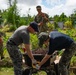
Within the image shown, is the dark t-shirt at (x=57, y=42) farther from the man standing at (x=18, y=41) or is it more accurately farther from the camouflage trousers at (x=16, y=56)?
Result: the camouflage trousers at (x=16, y=56)

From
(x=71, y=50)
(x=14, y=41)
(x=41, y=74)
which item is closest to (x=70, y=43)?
(x=71, y=50)

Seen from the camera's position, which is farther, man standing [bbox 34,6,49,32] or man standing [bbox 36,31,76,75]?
man standing [bbox 34,6,49,32]

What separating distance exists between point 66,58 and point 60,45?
0.56 metres

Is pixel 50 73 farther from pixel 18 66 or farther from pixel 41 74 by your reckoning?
pixel 41 74

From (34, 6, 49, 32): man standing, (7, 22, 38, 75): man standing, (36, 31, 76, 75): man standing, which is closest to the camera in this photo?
(36, 31, 76, 75): man standing

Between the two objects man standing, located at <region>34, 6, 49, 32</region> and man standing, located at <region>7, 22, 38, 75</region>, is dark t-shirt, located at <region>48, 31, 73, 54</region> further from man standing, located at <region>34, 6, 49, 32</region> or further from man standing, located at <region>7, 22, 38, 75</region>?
man standing, located at <region>34, 6, 49, 32</region>

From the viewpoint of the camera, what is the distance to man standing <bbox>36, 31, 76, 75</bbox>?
21.3 ft

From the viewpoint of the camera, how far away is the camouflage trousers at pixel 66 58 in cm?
704

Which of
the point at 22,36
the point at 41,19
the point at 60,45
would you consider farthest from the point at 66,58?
the point at 41,19

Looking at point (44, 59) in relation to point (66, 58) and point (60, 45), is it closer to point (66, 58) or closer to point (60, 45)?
point (60, 45)

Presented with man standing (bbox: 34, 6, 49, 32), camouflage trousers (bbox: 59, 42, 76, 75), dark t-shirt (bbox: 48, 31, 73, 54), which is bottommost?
camouflage trousers (bbox: 59, 42, 76, 75)

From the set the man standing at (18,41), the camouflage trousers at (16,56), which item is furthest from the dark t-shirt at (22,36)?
the camouflage trousers at (16,56)

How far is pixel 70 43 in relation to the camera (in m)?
6.95

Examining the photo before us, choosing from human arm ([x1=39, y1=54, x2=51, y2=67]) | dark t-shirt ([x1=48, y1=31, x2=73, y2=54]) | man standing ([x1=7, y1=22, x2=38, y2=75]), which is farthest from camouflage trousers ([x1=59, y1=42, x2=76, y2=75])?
man standing ([x1=7, y1=22, x2=38, y2=75])
